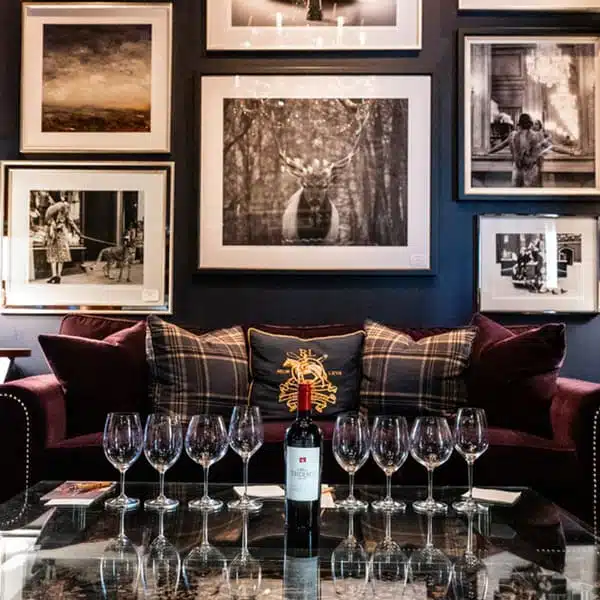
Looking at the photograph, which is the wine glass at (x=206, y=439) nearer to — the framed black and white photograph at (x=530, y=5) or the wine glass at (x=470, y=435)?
the wine glass at (x=470, y=435)

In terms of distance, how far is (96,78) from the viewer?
3.50m

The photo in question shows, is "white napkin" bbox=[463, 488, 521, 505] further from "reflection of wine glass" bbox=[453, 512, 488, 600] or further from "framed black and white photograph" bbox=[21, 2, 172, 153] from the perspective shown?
"framed black and white photograph" bbox=[21, 2, 172, 153]

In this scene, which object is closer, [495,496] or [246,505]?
[246,505]

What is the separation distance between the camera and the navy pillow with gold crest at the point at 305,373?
2822 millimetres

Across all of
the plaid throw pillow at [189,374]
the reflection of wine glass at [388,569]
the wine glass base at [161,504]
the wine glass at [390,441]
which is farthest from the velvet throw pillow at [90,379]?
the reflection of wine glass at [388,569]

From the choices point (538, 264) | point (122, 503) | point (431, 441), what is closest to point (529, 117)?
point (538, 264)

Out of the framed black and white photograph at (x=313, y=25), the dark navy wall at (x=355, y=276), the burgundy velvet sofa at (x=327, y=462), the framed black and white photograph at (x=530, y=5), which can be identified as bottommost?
the burgundy velvet sofa at (x=327, y=462)

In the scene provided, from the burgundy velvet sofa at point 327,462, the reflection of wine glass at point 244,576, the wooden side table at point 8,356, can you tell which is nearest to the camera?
the reflection of wine glass at point 244,576

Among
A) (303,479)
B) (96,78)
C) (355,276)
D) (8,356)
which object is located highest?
(96,78)

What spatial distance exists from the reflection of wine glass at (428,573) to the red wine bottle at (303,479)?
20cm

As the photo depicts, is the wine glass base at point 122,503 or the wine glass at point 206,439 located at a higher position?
the wine glass at point 206,439

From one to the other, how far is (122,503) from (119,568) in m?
0.43

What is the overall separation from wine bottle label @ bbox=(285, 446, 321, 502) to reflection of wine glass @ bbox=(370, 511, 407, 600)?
163 mm

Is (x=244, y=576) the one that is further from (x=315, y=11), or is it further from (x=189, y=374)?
(x=315, y=11)
